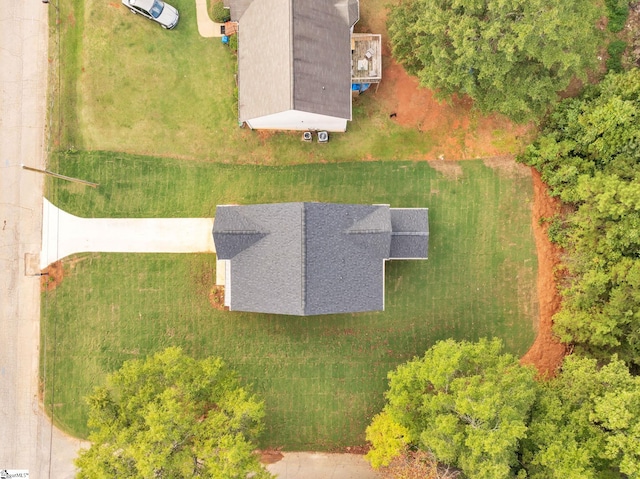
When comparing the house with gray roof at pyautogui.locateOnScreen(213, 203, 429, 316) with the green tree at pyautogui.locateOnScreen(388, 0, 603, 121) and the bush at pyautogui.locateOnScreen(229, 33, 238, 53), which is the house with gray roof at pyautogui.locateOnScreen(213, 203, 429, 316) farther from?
the bush at pyautogui.locateOnScreen(229, 33, 238, 53)

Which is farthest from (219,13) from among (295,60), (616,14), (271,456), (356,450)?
(356,450)

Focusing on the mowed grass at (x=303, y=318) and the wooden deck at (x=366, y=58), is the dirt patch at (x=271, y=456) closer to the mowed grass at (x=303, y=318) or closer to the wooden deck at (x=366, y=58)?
the mowed grass at (x=303, y=318)

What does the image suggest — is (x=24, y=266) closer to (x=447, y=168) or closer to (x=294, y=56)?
(x=294, y=56)

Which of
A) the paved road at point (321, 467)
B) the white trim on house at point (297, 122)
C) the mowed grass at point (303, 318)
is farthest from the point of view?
the mowed grass at point (303, 318)

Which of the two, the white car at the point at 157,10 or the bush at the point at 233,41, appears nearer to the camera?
the white car at the point at 157,10

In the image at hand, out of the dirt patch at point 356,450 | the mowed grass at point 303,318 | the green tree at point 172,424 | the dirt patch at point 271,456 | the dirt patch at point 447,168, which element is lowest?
the dirt patch at point 271,456

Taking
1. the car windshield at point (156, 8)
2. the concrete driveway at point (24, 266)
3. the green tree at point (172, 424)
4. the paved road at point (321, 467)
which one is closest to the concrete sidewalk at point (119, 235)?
the concrete driveway at point (24, 266)
